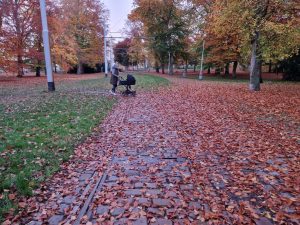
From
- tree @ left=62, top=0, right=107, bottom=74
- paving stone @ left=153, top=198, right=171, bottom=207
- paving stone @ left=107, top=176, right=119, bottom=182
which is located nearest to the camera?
paving stone @ left=153, top=198, right=171, bottom=207

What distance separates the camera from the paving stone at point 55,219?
3.26 metres

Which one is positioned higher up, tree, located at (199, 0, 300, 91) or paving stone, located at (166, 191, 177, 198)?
tree, located at (199, 0, 300, 91)

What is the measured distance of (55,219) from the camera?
3320 mm

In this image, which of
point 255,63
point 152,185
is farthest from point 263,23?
point 152,185

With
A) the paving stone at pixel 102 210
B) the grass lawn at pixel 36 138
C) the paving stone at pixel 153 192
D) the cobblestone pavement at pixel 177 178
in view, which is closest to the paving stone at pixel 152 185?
the cobblestone pavement at pixel 177 178

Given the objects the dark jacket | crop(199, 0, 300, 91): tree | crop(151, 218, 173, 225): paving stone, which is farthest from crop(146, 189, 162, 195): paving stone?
crop(199, 0, 300, 91): tree

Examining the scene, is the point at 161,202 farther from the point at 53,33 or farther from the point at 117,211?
the point at 53,33

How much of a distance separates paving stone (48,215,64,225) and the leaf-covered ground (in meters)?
0.01

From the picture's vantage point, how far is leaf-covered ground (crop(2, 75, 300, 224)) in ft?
11.1

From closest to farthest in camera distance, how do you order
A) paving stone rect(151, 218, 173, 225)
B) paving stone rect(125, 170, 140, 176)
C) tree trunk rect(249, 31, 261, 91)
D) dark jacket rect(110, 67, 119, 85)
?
paving stone rect(151, 218, 173, 225) < paving stone rect(125, 170, 140, 176) < dark jacket rect(110, 67, 119, 85) < tree trunk rect(249, 31, 261, 91)

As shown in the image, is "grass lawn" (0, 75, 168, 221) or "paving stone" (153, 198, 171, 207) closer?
"paving stone" (153, 198, 171, 207)

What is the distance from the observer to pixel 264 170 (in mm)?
4750

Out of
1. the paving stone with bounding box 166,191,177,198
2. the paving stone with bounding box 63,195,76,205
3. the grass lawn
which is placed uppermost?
the grass lawn

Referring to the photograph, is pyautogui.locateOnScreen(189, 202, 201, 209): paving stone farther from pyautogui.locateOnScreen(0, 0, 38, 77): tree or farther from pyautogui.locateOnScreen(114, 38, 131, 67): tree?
pyautogui.locateOnScreen(114, 38, 131, 67): tree
